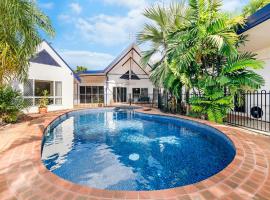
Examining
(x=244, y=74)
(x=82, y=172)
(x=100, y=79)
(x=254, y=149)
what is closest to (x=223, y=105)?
(x=244, y=74)

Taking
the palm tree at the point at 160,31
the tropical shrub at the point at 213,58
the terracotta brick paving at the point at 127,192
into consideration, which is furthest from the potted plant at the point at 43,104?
the tropical shrub at the point at 213,58

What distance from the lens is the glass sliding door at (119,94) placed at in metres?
26.0

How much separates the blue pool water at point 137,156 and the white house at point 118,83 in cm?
1471

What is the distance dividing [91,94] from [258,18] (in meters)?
21.8

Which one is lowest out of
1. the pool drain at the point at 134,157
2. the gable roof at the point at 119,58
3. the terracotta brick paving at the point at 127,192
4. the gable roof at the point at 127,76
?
the pool drain at the point at 134,157

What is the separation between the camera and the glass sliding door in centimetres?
2596

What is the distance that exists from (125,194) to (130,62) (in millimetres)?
24318

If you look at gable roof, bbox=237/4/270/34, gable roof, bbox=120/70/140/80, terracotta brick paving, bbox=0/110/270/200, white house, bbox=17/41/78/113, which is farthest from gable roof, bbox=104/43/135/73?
terracotta brick paving, bbox=0/110/270/200

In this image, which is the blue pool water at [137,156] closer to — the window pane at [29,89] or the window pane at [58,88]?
the window pane at [29,89]

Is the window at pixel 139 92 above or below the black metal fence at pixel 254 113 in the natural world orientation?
above

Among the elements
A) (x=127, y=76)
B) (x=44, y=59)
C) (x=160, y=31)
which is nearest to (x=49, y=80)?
(x=44, y=59)

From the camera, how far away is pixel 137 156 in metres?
6.08

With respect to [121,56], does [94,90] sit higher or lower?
lower

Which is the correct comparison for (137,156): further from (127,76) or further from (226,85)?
(127,76)
